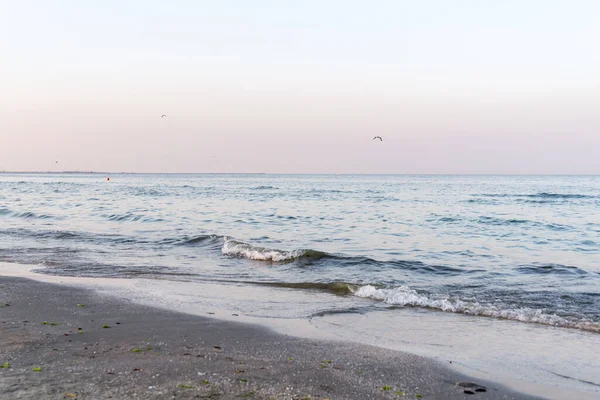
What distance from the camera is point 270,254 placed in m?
16.2

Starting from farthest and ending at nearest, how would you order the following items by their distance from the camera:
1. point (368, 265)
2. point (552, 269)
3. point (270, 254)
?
point (270, 254) < point (368, 265) < point (552, 269)

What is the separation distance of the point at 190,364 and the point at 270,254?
10.4m

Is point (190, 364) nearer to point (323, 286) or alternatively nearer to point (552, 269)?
point (323, 286)

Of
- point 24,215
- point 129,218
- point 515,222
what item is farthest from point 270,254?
point 24,215

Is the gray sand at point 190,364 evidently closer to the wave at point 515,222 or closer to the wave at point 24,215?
the wave at point 515,222

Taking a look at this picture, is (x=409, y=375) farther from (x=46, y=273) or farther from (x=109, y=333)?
(x=46, y=273)

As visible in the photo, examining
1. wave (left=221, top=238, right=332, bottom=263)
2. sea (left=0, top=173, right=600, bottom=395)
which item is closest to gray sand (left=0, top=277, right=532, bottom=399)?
sea (left=0, top=173, right=600, bottom=395)

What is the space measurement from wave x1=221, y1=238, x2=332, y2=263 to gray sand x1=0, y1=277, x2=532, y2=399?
25.0 feet

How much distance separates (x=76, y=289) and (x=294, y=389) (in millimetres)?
6788

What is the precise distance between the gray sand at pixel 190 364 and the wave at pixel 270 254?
762 centimetres

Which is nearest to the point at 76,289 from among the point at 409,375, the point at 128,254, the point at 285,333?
the point at 285,333

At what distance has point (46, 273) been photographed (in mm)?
12562

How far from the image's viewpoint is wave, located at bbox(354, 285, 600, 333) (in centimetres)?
897

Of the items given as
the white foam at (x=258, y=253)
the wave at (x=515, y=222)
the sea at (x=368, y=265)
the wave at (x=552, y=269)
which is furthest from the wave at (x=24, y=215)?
the wave at (x=552, y=269)
